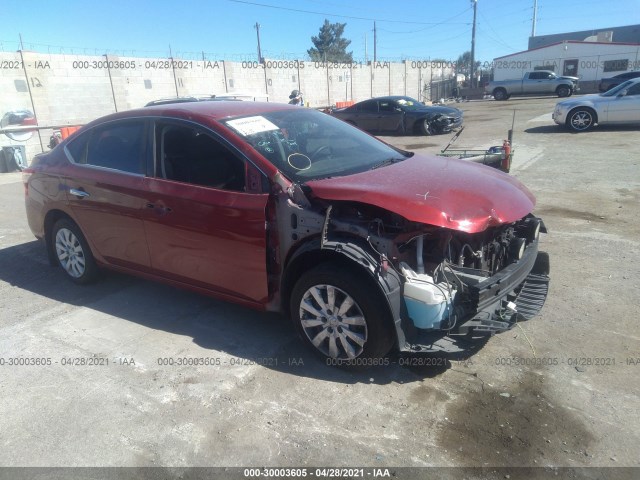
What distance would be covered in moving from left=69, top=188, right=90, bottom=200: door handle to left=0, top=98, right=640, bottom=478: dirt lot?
97 cm

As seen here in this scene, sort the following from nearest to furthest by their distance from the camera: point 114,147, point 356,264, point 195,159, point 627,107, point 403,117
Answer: point 356,264 → point 195,159 → point 114,147 → point 627,107 → point 403,117

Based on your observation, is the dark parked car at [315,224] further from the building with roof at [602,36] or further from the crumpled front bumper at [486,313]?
the building with roof at [602,36]

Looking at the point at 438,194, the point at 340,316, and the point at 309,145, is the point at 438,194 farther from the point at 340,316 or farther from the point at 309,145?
the point at 309,145

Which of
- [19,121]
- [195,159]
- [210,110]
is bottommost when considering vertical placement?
[19,121]

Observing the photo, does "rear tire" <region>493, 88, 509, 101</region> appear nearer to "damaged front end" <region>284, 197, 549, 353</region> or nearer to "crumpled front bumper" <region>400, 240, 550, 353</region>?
"crumpled front bumper" <region>400, 240, 550, 353</region>

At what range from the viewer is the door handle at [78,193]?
4.57 m

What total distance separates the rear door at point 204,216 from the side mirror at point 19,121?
45.4 ft

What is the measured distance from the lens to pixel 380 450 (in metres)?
2.70

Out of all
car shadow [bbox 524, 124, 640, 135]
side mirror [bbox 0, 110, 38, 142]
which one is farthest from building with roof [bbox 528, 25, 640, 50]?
side mirror [bbox 0, 110, 38, 142]

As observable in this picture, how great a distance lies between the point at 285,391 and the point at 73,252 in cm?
297

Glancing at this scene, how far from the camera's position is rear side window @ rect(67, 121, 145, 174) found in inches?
166

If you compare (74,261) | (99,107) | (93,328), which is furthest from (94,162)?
(99,107)

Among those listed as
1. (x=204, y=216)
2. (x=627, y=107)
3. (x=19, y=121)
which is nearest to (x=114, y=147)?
(x=204, y=216)

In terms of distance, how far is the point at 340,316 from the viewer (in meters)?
3.28
